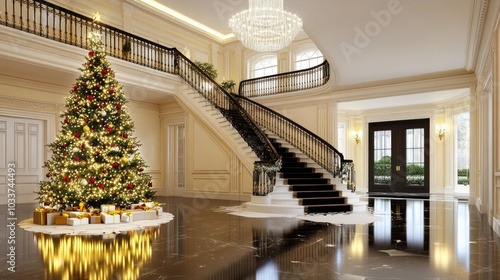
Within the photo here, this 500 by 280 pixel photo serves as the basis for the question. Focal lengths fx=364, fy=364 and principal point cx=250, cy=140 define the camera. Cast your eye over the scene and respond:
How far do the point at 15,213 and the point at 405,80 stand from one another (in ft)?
33.8

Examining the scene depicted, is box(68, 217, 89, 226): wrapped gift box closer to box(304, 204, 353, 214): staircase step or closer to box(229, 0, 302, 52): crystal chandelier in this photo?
box(304, 204, 353, 214): staircase step

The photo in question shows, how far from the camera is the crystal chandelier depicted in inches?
270

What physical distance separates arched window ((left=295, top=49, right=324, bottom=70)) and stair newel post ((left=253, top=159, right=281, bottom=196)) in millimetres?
6927

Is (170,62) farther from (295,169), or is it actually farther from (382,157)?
(382,157)

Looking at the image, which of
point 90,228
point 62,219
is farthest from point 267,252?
point 62,219

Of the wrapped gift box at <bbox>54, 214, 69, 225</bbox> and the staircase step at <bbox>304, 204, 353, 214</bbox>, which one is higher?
the wrapped gift box at <bbox>54, 214, 69, 225</bbox>

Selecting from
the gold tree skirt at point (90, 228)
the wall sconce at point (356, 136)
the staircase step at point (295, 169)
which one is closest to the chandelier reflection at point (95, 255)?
the gold tree skirt at point (90, 228)

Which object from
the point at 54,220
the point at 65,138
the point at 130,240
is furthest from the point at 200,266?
the point at 65,138

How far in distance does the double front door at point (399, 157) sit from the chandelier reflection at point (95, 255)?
34.8 ft

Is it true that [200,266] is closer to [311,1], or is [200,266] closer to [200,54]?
[311,1]

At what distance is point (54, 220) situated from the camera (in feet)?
20.6

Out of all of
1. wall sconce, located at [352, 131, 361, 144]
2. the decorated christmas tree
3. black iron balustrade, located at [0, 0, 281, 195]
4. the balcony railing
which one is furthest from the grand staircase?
wall sconce, located at [352, 131, 361, 144]

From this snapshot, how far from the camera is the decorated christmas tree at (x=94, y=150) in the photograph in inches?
261

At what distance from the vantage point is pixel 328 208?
328 inches
